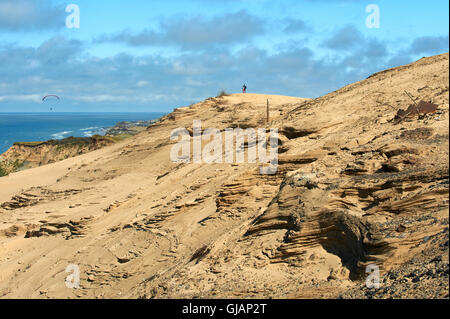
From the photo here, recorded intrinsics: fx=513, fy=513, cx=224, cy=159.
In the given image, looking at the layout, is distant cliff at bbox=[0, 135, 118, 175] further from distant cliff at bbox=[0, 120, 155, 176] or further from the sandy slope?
the sandy slope

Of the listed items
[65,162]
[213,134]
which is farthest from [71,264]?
[65,162]

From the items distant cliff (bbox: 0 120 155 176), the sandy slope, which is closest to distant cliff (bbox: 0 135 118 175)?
distant cliff (bbox: 0 120 155 176)

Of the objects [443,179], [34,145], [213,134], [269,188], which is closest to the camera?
[443,179]

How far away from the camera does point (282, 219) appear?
7.39 meters

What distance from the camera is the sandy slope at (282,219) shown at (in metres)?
5.88

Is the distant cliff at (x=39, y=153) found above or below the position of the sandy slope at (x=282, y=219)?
above

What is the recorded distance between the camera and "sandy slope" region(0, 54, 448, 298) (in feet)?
19.3

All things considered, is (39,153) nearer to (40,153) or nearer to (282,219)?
(40,153)

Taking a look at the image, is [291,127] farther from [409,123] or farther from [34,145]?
[34,145]


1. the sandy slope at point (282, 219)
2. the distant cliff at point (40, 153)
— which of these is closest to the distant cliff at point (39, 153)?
the distant cliff at point (40, 153)

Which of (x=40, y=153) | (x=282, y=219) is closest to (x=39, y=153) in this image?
(x=40, y=153)

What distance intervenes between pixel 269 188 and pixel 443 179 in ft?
13.2

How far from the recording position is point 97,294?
29.8 feet

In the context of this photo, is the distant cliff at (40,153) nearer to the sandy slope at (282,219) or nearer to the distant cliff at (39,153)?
the distant cliff at (39,153)
